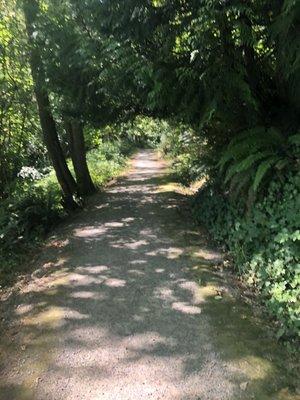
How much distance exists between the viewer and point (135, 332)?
4.69 metres

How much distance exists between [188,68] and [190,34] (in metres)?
0.46

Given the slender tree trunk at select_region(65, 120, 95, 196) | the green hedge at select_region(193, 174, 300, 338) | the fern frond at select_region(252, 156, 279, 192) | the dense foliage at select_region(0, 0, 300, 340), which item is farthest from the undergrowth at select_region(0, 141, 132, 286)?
the fern frond at select_region(252, 156, 279, 192)

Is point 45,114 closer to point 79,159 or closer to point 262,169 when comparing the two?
point 79,159

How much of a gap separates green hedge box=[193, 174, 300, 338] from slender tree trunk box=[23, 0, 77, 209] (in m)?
5.44

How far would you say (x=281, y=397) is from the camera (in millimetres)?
3600

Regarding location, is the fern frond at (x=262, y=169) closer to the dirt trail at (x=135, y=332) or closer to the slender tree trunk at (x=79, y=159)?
the dirt trail at (x=135, y=332)

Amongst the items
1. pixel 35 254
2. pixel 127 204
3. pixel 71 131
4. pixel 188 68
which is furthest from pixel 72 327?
pixel 71 131

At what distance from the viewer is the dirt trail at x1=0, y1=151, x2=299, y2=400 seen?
3.82 metres

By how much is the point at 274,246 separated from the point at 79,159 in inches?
393

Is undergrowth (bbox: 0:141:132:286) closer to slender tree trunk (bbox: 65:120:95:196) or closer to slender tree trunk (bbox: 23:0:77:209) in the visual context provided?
slender tree trunk (bbox: 23:0:77:209)

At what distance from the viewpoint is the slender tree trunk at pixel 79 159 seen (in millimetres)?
14156

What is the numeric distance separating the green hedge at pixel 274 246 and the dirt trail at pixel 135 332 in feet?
0.99

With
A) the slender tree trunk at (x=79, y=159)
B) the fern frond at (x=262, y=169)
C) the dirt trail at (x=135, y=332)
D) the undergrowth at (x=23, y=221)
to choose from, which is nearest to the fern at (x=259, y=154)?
the fern frond at (x=262, y=169)

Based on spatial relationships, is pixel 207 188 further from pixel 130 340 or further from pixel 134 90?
pixel 130 340
